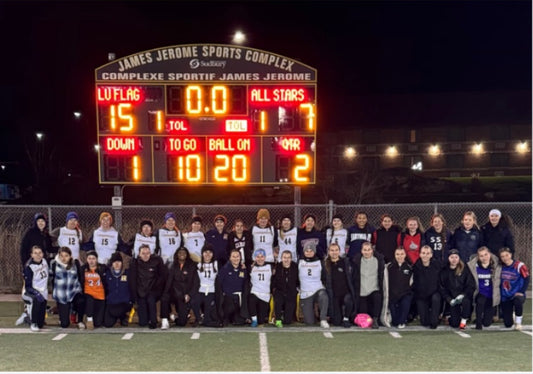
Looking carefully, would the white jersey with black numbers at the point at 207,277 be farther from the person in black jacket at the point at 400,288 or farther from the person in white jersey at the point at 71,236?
the person in black jacket at the point at 400,288

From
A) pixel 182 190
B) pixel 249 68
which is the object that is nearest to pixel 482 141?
Result: pixel 182 190

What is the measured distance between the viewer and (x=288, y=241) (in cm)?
714

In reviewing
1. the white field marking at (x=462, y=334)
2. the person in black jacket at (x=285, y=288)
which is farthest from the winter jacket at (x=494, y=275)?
the person in black jacket at (x=285, y=288)

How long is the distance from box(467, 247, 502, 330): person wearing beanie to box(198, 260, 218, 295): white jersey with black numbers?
3.46 m

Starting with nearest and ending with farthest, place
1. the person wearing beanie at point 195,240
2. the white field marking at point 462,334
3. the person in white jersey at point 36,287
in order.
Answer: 1. the white field marking at point 462,334
2. the person in white jersey at point 36,287
3. the person wearing beanie at point 195,240

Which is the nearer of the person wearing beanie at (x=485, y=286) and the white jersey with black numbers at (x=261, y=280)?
the person wearing beanie at (x=485, y=286)

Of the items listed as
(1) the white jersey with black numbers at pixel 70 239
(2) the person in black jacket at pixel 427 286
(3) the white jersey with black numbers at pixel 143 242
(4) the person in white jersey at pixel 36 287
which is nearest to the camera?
(4) the person in white jersey at pixel 36 287

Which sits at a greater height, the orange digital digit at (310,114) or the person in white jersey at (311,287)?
the orange digital digit at (310,114)

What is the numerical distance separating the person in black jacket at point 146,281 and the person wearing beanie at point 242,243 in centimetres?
108

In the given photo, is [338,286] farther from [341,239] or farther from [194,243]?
[194,243]

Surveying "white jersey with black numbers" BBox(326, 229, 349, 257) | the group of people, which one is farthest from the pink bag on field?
"white jersey with black numbers" BBox(326, 229, 349, 257)

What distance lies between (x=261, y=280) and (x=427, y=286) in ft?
7.27

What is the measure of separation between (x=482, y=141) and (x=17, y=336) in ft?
134

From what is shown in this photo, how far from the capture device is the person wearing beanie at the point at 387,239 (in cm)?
693
